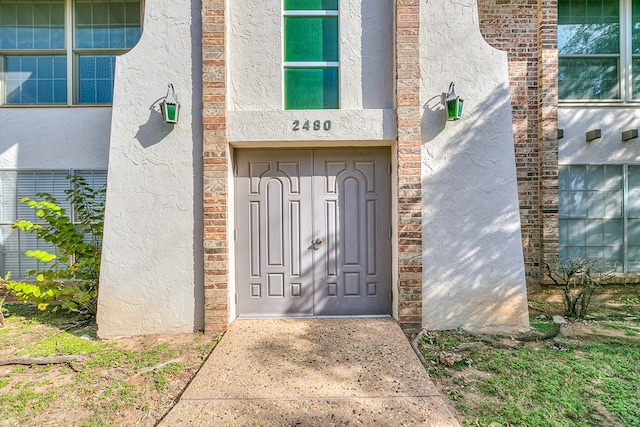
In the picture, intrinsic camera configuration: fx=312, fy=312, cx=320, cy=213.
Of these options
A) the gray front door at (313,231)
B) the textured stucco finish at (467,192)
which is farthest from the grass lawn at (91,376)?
the textured stucco finish at (467,192)

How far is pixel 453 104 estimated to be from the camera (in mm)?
3949

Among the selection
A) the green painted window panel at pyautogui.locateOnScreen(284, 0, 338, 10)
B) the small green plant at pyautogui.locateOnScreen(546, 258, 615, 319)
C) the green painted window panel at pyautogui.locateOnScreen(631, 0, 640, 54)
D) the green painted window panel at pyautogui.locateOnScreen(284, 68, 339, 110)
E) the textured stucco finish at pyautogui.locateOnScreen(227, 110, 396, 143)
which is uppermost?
the green painted window panel at pyautogui.locateOnScreen(631, 0, 640, 54)

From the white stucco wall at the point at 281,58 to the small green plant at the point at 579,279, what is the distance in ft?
11.8

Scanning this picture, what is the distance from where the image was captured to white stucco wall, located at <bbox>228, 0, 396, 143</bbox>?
4191mm

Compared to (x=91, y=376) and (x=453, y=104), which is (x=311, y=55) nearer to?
(x=453, y=104)

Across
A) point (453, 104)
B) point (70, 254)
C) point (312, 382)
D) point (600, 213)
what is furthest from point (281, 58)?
point (600, 213)

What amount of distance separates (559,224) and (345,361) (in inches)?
185

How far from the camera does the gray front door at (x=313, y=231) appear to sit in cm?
440

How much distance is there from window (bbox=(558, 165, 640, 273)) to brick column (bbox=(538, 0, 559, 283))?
39cm

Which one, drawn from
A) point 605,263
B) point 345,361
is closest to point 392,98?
point 345,361

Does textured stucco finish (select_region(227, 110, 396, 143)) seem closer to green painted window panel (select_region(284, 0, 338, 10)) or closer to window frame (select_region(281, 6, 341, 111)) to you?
window frame (select_region(281, 6, 341, 111))

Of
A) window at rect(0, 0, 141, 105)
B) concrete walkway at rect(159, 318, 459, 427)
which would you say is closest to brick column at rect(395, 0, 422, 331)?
concrete walkway at rect(159, 318, 459, 427)

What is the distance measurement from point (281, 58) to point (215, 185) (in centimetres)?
193

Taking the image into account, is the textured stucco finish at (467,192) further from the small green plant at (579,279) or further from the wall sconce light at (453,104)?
the small green plant at (579,279)
